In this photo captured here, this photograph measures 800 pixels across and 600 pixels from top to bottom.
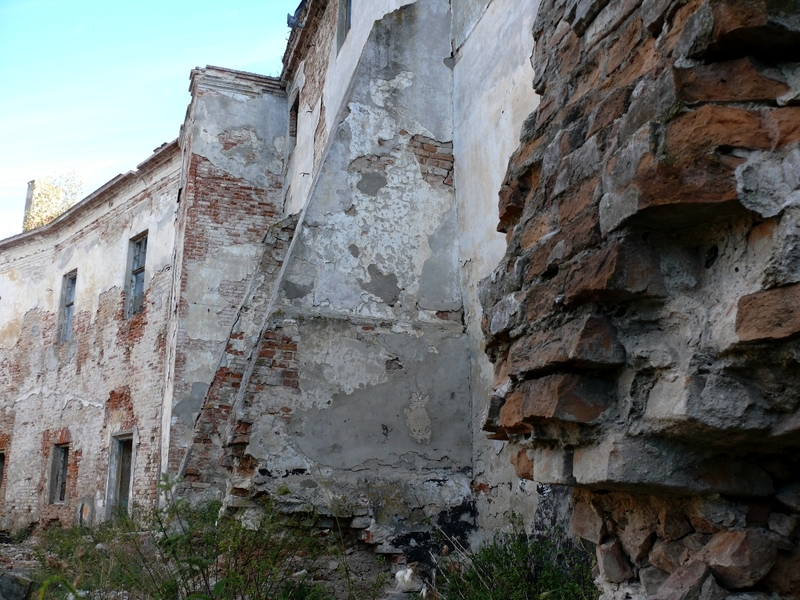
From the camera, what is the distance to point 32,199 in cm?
2509

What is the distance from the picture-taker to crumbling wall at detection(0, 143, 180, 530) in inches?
500

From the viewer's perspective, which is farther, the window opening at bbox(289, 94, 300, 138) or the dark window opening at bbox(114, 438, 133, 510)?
the dark window opening at bbox(114, 438, 133, 510)

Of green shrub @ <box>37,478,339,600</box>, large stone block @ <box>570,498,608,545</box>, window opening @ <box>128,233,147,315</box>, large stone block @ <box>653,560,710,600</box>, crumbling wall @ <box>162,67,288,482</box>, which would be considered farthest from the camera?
window opening @ <box>128,233,147,315</box>

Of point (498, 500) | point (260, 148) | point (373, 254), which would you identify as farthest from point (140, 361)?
point (498, 500)

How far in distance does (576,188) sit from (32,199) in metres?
26.5

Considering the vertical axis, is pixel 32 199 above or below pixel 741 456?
above

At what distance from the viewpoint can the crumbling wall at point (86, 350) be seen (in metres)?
12.7

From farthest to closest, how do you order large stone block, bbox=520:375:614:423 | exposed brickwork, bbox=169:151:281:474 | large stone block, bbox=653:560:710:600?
exposed brickwork, bbox=169:151:281:474 < large stone block, bbox=520:375:614:423 < large stone block, bbox=653:560:710:600

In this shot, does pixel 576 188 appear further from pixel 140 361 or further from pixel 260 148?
pixel 140 361

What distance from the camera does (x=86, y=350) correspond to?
14.7m

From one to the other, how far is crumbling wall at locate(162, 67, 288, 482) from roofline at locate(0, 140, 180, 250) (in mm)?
1104

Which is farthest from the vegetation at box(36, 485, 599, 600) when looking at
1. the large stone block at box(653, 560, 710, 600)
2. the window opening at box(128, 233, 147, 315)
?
the window opening at box(128, 233, 147, 315)

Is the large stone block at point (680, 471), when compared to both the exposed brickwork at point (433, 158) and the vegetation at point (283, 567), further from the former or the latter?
the exposed brickwork at point (433, 158)

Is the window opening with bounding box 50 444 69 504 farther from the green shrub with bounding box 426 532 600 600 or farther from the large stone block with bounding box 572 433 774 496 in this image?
the large stone block with bounding box 572 433 774 496
